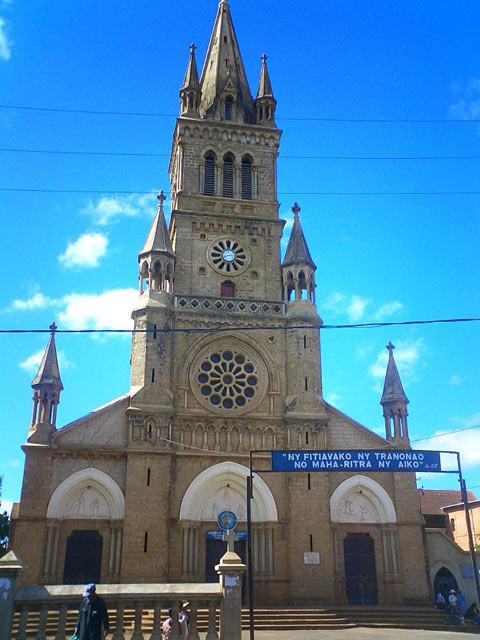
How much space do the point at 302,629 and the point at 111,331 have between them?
1503 centimetres

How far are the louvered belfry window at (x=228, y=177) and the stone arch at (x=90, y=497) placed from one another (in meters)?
17.4

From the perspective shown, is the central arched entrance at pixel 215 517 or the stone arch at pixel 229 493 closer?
the central arched entrance at pixel 215 517

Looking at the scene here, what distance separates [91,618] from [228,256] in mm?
26203

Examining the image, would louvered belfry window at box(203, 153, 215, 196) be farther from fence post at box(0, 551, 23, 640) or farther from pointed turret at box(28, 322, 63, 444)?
fence post at box(0, 551, 23, 640)

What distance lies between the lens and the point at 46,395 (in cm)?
3084

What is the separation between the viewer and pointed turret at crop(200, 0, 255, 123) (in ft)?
132

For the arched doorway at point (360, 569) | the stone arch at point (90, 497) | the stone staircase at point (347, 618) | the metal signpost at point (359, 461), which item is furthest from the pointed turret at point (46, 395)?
the arched doorway at point (360, 569)

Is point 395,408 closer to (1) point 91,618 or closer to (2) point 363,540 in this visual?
(2) point 363,540

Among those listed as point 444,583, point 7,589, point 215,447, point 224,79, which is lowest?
point 7,589

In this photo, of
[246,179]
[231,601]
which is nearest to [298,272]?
[246,179]

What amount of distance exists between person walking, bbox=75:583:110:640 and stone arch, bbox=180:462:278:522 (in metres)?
18.5

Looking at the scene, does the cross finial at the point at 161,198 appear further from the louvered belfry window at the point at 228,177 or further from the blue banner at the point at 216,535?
the blue banner at the point at 216,535

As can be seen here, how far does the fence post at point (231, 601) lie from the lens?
13.7 meters

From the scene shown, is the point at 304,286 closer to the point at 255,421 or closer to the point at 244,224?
the point at 244,224
